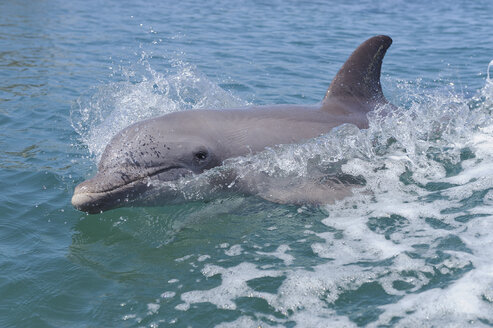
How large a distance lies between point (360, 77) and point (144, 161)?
3.56 m

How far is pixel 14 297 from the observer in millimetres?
5176

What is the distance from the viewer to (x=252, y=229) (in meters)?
6.36

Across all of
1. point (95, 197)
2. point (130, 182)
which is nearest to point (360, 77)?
point (130, 182)

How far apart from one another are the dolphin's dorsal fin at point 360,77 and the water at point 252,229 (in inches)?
20.6

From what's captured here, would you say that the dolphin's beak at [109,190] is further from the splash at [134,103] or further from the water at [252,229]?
the splash at [134,103]

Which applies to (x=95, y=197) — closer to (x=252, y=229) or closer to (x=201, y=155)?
(x=201, y=155)

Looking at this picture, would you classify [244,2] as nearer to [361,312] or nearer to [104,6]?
[104,6]

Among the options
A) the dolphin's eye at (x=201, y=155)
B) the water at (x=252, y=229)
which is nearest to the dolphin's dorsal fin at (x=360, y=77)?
the water at (x=252, y=229)

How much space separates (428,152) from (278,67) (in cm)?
725

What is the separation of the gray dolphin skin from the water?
241mm

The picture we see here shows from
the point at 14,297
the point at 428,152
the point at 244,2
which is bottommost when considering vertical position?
the point at 14,297

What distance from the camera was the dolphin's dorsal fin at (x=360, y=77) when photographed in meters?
7.93

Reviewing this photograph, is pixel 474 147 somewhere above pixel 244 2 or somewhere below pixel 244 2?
below

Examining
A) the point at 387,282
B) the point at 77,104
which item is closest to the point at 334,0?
the point at 77,104
